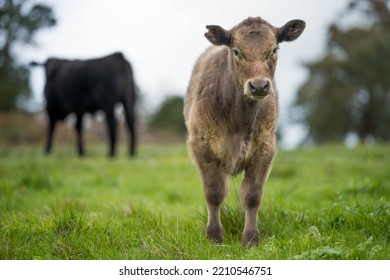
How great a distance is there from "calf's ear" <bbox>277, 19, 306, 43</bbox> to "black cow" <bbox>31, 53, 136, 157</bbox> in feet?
25.8

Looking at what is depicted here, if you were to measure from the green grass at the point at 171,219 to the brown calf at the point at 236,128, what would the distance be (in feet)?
1.15

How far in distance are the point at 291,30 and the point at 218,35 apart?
0.73 metres

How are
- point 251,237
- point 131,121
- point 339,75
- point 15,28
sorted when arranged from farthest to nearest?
1. point 339,75
2. point 131,121
3. point 15,28
4. point 251,237

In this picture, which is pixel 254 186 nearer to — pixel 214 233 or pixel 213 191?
pixel 213 191

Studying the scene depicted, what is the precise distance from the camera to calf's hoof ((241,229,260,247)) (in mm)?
4498

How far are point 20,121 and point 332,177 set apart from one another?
45.6 ft

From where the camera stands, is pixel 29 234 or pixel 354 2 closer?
pixel 29 234

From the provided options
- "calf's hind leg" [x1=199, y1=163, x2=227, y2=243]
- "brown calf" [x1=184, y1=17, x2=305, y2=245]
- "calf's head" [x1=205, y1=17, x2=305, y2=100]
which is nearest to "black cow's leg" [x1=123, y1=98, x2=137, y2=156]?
"brown calf" [x1=184, y1=17, x2=305, y2=245]

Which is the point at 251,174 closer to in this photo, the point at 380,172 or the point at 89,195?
the point at 89,195

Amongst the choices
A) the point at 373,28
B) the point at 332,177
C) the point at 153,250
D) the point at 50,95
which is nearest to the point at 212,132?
the point at 153,250

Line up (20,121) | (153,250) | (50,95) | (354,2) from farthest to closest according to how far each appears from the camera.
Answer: (20,121)
(50,95)
(354,2)
(153,250)

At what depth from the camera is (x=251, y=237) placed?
15.0 feet

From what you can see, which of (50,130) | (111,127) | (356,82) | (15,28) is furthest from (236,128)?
(50,130)

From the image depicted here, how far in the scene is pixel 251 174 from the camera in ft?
15.9
